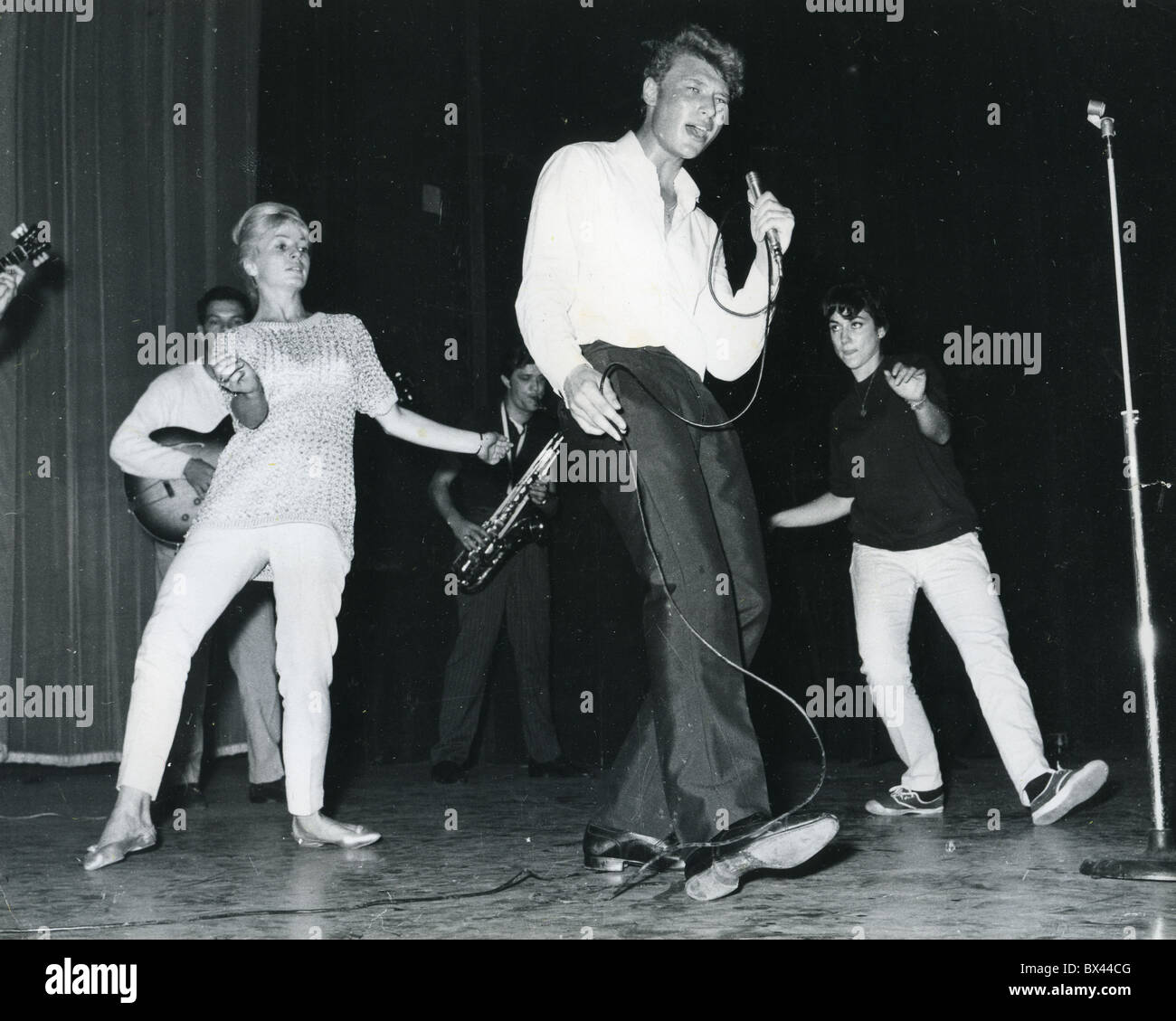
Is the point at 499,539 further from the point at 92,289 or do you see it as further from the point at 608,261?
the point at 608,261

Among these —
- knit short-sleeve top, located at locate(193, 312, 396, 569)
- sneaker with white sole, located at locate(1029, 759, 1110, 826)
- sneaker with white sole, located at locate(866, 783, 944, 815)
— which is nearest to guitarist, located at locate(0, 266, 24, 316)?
knit short-sleeve top, located at locate(193, 312, 396, 569)

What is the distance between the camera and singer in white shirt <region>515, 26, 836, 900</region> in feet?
6.89

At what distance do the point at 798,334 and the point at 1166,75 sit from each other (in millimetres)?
1928

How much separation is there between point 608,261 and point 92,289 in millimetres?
2960

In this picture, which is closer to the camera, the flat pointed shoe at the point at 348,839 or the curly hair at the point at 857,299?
the flat pointed shoe at the point at 348,839

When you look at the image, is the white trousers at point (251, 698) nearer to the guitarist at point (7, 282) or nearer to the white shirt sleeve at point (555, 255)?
the guitarist at point (7, 282)

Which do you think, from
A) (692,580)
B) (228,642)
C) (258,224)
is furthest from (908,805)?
(258,224)

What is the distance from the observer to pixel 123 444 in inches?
133

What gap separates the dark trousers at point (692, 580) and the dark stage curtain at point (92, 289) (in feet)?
9.48

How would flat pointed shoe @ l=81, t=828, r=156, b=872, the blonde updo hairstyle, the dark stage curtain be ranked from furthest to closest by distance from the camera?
the dark stage curtain < the blonde updo hairstyle < flat pointed shoe @ l=81, t=828, r=156, b=872

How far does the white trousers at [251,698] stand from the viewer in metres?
3.78

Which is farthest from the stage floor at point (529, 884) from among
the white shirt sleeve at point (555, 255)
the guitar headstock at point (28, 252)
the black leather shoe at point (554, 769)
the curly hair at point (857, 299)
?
the guitar headstock at point (28, 252)

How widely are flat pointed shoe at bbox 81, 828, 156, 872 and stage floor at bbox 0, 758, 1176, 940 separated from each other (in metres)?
0.03

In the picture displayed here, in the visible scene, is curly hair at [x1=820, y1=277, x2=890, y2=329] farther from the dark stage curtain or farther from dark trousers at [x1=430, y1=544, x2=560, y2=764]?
the dark stage curtain
